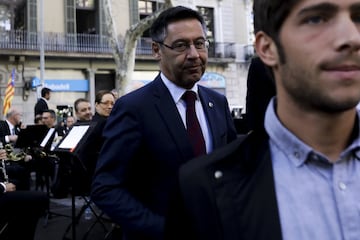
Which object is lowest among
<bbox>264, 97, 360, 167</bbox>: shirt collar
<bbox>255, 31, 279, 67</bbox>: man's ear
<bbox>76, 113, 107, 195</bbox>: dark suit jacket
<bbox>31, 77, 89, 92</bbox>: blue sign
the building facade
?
<bbox>76, 113, 107, 195</bbox>: dark suit jacket

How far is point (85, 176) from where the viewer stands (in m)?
5.71

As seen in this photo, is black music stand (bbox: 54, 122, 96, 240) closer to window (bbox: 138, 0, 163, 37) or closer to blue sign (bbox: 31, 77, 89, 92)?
blue sign (bbox: 31, 77, 89, 92)

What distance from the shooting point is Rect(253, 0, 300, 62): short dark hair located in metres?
1.06

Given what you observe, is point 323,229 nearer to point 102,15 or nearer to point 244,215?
point 244,215

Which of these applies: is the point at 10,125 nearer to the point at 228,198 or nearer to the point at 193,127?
the point at 193,127

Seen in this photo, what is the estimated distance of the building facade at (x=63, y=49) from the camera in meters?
18.8

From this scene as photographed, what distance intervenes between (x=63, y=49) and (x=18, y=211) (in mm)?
15334

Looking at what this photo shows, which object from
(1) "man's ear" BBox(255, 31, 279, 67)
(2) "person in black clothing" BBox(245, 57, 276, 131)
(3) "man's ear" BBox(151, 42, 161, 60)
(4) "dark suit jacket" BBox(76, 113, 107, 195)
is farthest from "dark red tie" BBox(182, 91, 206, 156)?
(4) "dark suit jacket" BBox(76, 113, 107, 195)

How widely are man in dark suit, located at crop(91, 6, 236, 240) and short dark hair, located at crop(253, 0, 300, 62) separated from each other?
2.93 feet

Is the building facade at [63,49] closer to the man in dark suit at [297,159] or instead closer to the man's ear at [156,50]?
the man's ear at [156,50]

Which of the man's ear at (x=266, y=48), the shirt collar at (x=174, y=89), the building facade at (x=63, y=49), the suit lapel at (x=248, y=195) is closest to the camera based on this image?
the suit lapel at (x=248, y=195)

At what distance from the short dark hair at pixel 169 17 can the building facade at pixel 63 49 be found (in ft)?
50.0

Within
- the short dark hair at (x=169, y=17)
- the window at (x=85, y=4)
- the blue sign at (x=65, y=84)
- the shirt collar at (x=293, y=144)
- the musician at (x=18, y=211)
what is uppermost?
the window at (x=85, y=4)

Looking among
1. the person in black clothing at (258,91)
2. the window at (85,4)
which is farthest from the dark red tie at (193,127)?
the window at (85,4)
